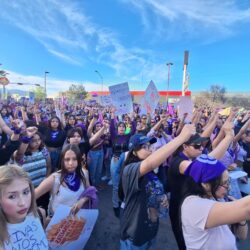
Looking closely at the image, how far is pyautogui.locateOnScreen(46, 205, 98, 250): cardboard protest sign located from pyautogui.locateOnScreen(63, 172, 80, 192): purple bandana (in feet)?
0.99

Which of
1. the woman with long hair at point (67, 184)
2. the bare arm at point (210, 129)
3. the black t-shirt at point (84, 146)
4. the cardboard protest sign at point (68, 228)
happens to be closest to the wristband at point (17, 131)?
the woman with long hair at point (67, 184)

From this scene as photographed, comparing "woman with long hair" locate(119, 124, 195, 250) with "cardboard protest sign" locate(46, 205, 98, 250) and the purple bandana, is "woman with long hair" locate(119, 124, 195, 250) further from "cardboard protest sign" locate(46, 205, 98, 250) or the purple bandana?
the purple bandana

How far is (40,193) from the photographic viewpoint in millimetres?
2688

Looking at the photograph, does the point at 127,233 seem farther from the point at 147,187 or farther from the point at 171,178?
the point at 171,178

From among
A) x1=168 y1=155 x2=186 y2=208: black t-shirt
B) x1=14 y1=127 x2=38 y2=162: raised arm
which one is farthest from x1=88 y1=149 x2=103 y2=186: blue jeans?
x1=168 y1=155 x2=186 y2=208: black t-shirt

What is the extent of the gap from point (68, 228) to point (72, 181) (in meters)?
0.51

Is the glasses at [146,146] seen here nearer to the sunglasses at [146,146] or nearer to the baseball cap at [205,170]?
the sunglasses at [146,146]

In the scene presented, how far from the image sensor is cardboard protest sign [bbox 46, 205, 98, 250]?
2547 millimetres

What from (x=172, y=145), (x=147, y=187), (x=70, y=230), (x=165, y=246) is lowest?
(x=165, y=246)

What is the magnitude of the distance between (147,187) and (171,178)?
1.37 feet

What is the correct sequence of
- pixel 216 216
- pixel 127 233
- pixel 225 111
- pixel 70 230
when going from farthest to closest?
1. pixel 225 111
2. pixel 70 230
3. pixel 127 233
4. pixel 216 216

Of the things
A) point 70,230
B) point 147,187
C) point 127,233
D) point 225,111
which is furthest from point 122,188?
point 225,111

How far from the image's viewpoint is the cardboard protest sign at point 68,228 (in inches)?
100

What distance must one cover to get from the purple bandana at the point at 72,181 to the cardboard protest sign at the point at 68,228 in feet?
0.99
